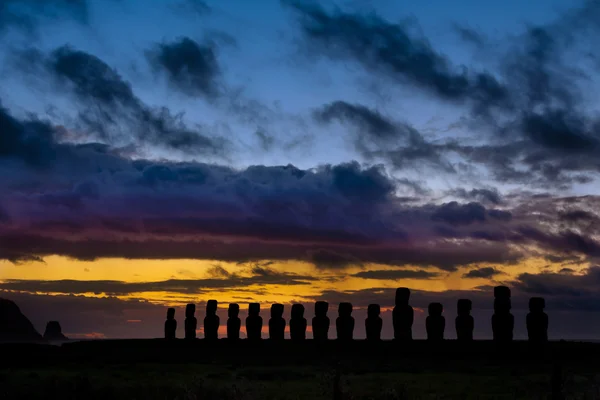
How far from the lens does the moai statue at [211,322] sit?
53.8m

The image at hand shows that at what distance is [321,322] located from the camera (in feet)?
147

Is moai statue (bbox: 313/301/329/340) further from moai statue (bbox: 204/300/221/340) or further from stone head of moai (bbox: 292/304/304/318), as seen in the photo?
moai statue (bbox: 204/300/221/340)

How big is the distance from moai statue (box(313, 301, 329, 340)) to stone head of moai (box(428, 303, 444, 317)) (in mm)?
8352

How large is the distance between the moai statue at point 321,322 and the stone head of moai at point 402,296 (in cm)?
653

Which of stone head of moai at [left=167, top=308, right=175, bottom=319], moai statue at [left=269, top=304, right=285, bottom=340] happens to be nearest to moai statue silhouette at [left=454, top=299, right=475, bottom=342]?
moai statue at [left=269, top=304, right=285, bottom=340]

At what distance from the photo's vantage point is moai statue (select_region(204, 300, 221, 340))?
53.8 meters

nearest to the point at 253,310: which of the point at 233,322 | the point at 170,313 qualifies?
the point at 233,322

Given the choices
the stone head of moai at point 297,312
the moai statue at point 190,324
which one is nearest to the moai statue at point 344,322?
the stone head of moai at point 297,312

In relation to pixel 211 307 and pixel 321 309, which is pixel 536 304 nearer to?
pixel 321 309

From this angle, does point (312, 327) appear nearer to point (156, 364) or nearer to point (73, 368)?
point (156, 364)

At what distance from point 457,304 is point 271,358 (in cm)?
975

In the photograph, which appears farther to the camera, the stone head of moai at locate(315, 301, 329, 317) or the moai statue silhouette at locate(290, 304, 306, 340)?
the moai statue silhouette at locate(290, 304, 306, 340)

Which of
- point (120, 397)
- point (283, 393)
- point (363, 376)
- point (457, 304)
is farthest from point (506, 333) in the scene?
point (120, 397)

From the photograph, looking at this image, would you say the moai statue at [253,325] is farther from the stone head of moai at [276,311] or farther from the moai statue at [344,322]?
the moai statue at [344,322]
